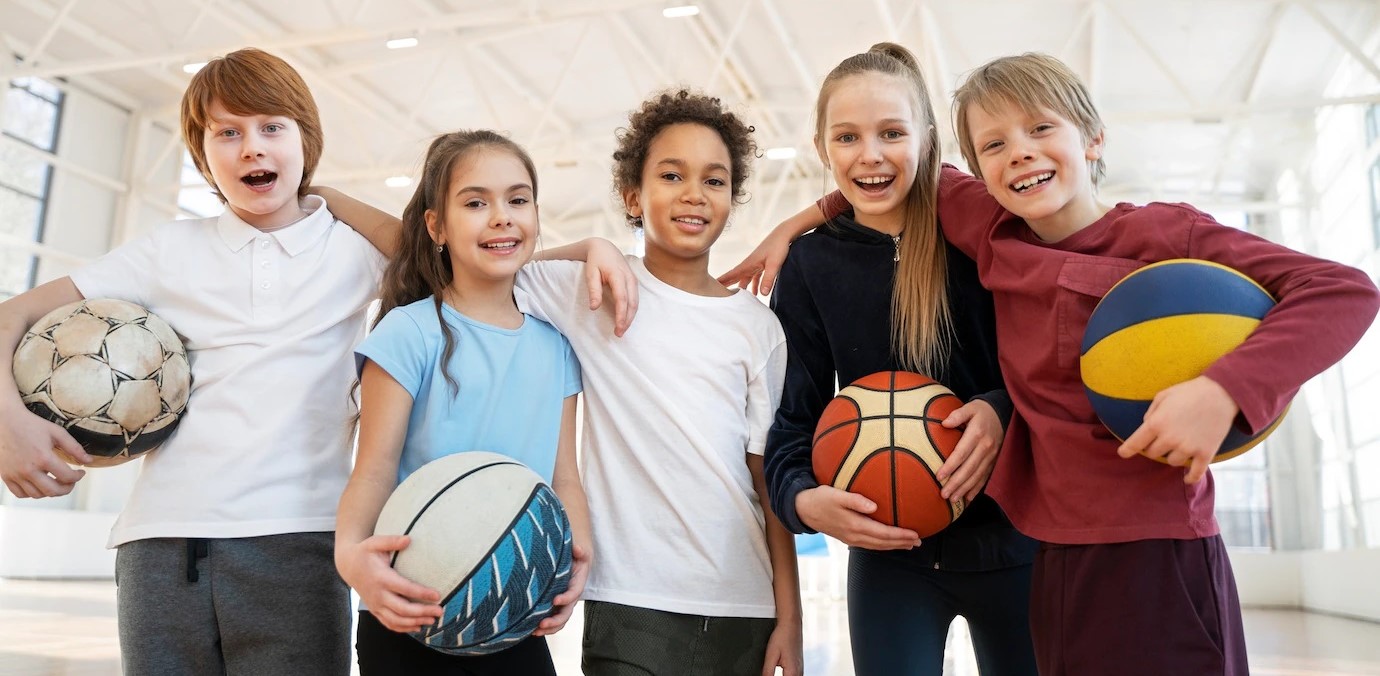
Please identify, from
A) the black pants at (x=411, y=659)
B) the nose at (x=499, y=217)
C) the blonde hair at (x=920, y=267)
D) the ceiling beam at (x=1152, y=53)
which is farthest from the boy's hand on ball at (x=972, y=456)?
the ceiling beam at (x=1152, y=53)

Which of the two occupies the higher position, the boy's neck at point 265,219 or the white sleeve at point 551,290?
the boy's neck at point 265,219

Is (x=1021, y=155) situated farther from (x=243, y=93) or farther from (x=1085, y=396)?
(x=243, y=93)

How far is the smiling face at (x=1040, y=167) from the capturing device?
1.92 metres

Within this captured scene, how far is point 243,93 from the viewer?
82.5 inches

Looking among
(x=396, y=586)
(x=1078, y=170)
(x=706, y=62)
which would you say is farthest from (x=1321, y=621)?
(x=396, y=586)

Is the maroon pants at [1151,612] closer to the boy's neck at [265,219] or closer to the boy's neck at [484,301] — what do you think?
the boy's neck at [484,301]

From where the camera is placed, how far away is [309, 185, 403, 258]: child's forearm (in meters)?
2.26

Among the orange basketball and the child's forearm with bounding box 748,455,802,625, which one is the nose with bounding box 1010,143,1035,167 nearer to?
the orange basketball

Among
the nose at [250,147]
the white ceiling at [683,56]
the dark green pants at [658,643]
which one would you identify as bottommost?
the dark green pants at [658,643]

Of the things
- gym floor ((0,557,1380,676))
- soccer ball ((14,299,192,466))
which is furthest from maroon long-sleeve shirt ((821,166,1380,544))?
gym floor ((0,557,1380,676))

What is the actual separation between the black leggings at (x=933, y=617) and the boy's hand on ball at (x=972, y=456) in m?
0.25

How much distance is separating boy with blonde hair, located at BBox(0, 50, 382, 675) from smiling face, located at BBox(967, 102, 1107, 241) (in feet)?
4.44

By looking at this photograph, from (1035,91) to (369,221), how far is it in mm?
1462

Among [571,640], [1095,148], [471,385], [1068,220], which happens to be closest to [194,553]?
[471,385]
